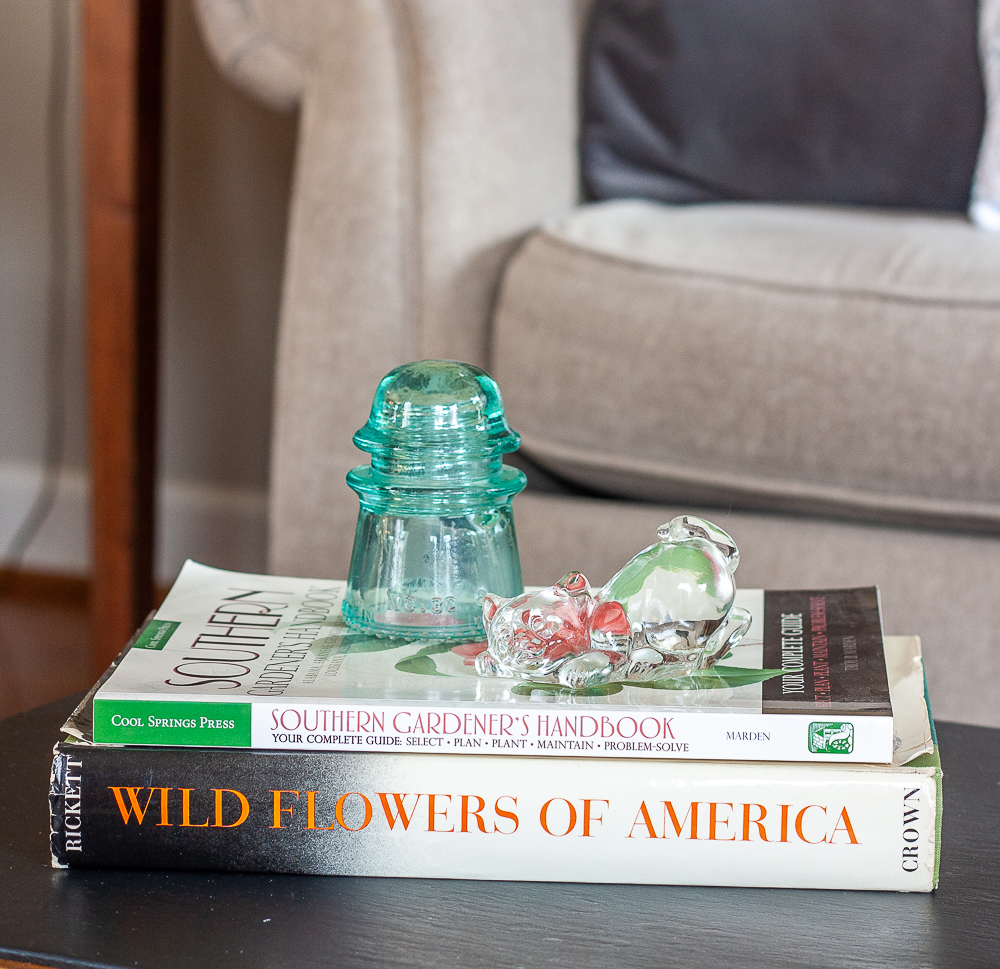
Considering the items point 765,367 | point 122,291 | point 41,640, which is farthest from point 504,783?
point 41,640

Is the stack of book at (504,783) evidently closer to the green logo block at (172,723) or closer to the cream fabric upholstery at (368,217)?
the green logo block at (172,723)

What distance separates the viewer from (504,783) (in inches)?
17.2

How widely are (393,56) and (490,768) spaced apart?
850 millimetres

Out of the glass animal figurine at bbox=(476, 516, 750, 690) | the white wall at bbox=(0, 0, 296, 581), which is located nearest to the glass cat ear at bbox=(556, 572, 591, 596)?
the glass animal figurine at bbox=(476, 516, 750, 690)

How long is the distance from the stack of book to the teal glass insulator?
7 cm

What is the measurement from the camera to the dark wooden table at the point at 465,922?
39cm

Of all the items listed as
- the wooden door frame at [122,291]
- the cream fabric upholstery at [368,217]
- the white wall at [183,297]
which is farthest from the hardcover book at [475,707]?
the white wall at [183,297]

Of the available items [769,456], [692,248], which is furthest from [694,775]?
[692,248]

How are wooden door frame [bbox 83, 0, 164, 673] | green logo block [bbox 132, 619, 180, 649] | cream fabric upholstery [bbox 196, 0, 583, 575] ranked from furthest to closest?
wooden door frame [bbox 83, 0, 164, 673] → cream fabric upholstery [bbox 196, 0, 583, 575] → green logo block [bbox 132, 619, 180, 649]

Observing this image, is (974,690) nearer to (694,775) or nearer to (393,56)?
(694,775)

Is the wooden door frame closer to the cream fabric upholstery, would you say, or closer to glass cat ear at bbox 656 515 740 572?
the cream fabric upholstery

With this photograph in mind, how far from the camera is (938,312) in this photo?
36.9 inches

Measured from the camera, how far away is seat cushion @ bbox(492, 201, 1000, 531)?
94 centimetres

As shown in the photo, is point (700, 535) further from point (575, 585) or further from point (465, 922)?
point (465, 922)
